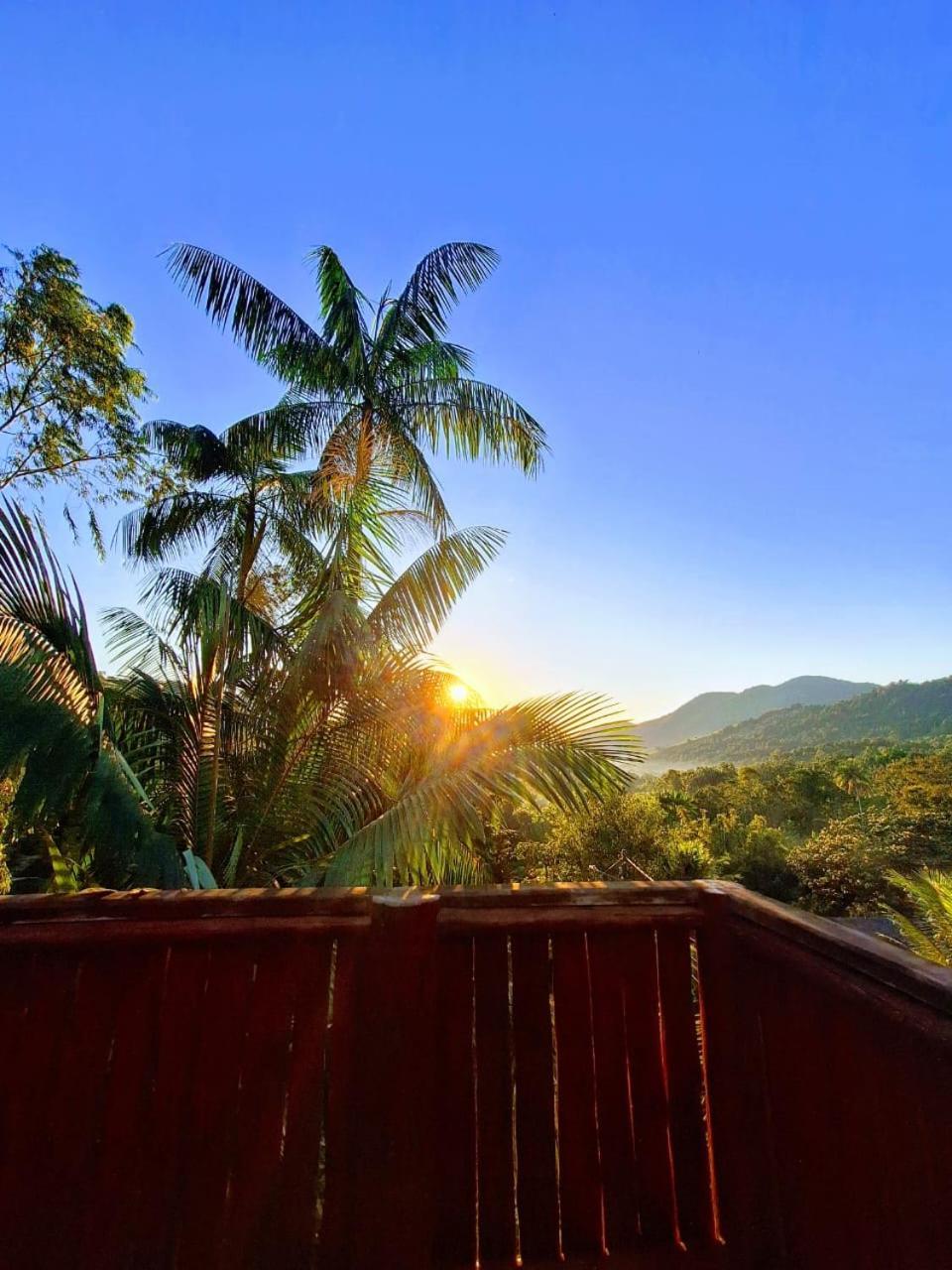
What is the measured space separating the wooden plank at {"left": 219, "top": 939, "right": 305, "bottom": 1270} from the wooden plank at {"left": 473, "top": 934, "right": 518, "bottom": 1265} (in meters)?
0.47

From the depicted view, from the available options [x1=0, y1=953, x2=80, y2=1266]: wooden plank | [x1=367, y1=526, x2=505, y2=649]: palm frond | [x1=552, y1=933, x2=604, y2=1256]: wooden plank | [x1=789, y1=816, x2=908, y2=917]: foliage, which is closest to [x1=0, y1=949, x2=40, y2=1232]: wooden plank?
[x1=0, y1=953, x2=80, y2=1266]: wooden plank

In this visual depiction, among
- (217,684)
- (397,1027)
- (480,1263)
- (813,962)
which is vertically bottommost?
(480,1263)

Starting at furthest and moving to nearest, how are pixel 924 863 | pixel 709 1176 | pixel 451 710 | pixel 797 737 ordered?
pixel 797 737, pixel 924 863, pixel 451 710, pixel 709 1176

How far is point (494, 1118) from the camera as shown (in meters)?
1.30

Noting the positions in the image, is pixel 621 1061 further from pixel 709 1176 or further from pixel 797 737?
pixel 797 737

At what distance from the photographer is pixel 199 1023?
4.16ft

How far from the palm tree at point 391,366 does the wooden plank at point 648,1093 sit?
7.31 metres

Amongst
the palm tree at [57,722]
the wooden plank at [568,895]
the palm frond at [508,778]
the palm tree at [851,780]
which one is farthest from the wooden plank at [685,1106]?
the palm tree at [851,780]

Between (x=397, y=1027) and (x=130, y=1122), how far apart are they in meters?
0.65

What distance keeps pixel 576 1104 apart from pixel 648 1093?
0.63 feet

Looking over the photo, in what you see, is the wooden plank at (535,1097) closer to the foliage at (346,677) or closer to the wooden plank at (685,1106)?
the wooden plank at (685,1106)

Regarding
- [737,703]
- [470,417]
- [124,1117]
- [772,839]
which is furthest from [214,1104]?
[737,703]

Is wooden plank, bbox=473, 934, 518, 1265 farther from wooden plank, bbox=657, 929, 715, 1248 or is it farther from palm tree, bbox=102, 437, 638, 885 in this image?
palm tree, bbox=102, 437, 638, 885

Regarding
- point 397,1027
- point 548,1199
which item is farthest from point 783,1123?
point 397,1027
